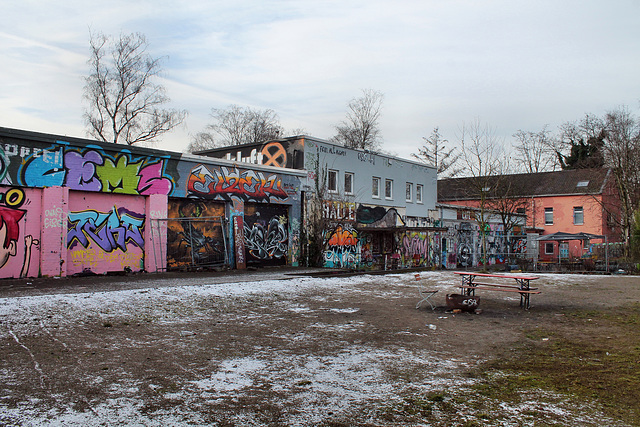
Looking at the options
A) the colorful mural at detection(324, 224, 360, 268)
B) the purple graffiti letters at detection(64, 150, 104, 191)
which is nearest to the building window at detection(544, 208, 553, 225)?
the colorful mural at detection(324, 224, 360, 268)

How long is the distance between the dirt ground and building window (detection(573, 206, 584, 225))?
40.4 meters

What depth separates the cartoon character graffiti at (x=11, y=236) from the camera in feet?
51.4

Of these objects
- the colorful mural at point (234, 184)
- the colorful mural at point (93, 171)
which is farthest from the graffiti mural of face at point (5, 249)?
the colorful mural at point (234, 184)

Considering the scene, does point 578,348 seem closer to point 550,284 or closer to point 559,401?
point 559,401

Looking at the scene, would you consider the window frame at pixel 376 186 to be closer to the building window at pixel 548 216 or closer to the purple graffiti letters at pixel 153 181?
the purple graffiti letters at pixel 153 181

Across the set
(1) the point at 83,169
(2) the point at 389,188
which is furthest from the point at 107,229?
(2) the point at 389,188

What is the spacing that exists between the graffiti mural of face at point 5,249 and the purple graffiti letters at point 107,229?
171 cm

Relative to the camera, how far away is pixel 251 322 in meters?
9.42

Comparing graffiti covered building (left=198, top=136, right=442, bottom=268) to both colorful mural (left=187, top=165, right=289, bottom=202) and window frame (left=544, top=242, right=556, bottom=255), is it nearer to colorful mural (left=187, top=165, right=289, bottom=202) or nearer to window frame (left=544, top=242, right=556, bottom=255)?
colorful mural (left=187, top=165, right=289, bottom=202)

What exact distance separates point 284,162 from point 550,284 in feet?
46.5

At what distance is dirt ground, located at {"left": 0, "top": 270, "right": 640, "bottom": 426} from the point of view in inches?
188

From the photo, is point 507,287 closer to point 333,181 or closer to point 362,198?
point 333,181

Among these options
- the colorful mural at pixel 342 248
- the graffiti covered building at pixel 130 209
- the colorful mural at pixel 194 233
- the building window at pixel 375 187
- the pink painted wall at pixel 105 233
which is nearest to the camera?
the graffiti covered building at pixel 130 209

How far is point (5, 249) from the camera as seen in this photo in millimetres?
15695
